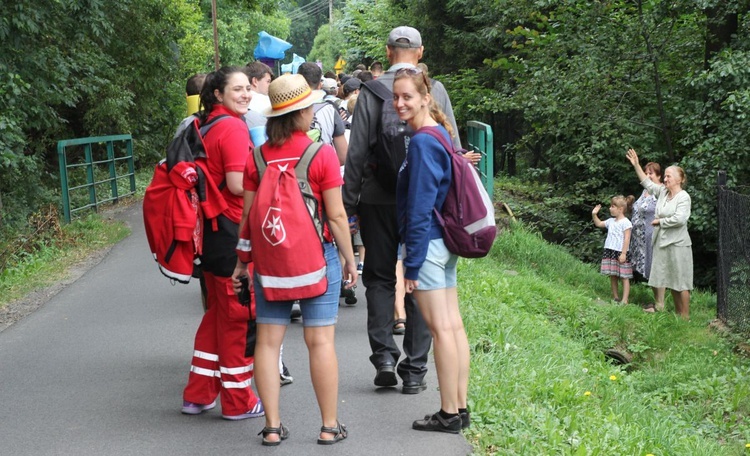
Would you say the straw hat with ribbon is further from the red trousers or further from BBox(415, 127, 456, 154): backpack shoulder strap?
the red trousers

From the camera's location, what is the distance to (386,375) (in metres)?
5.99

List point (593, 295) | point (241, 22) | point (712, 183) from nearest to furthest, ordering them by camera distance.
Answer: point (593, 295) → point (712, 183) → point (241, 22)

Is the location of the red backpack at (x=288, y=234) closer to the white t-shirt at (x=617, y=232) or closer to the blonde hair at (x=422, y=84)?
the blonde hair at (x=422, y=84)

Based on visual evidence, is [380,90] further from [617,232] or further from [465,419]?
[617,232]

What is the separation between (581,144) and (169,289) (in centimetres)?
953

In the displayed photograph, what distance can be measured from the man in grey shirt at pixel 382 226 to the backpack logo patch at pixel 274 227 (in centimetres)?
130

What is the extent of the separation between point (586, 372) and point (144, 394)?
345 cm

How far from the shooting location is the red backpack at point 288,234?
15.1 ft

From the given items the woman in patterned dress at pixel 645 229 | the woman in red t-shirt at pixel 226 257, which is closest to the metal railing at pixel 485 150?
the woman in patterned dress at pixel 645 229

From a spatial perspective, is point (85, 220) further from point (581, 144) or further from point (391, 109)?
point (391, 109)

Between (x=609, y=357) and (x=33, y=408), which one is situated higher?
(x=33, y=408)

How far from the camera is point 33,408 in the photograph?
5.92 metres

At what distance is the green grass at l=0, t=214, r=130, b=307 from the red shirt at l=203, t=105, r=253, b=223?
15.7ft

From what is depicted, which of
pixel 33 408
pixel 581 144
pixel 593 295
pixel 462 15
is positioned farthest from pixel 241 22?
pixel 33 408
